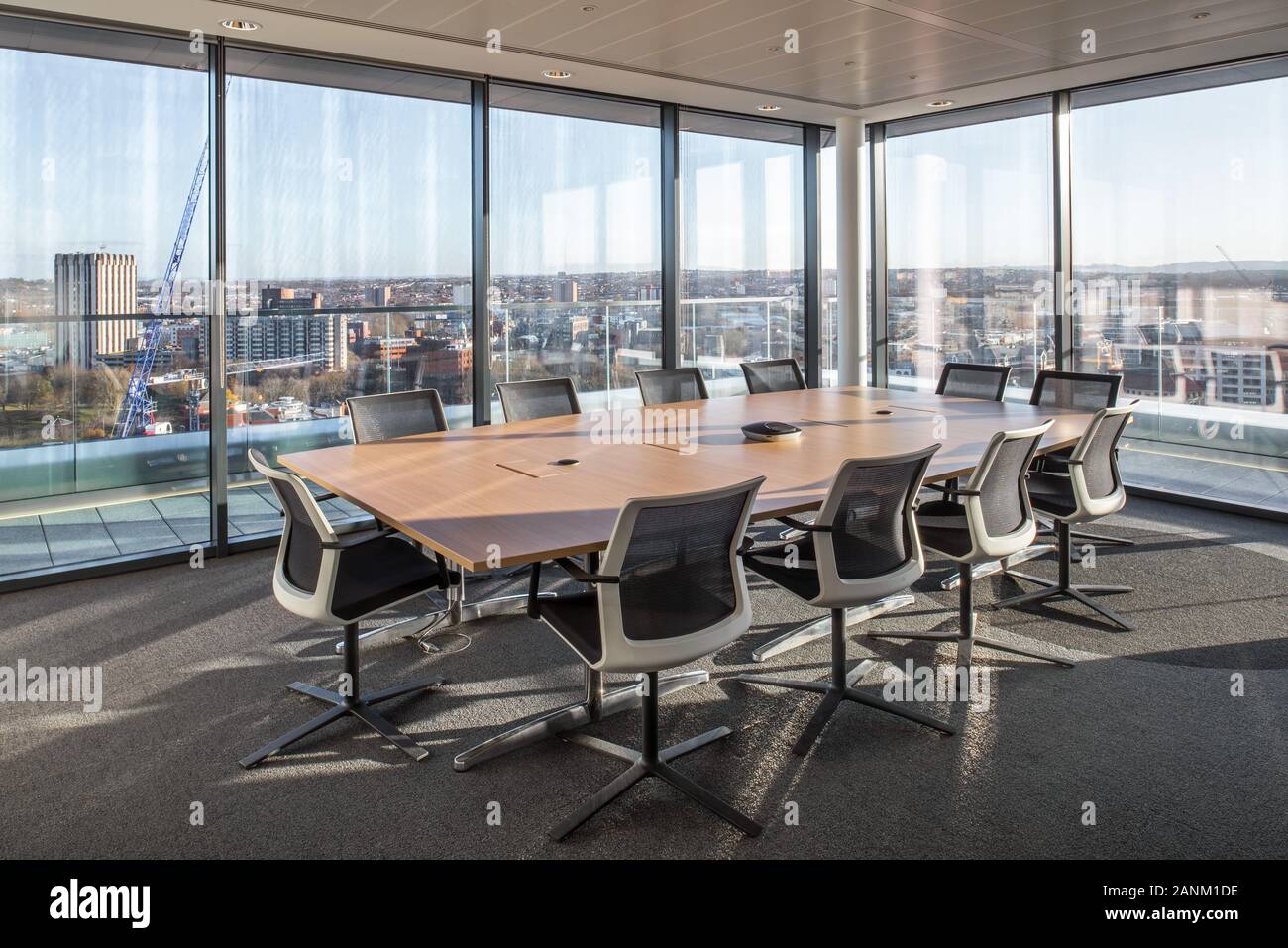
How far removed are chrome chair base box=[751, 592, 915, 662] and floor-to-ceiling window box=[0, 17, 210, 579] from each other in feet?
11.9

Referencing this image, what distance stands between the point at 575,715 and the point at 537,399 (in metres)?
2.62

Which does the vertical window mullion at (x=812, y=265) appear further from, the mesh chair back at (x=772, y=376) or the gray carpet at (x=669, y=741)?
the gray carpet at (x=669, y=741)

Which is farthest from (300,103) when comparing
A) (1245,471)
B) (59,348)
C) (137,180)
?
(1245,471)

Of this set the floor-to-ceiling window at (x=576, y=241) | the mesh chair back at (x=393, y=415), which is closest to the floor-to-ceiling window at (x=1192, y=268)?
the floor-to-ceiling window at (x=576, y=241)

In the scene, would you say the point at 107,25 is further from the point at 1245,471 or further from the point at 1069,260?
the point at 1245,471

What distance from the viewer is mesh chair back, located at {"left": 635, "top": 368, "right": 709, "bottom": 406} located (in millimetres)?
→ 6426

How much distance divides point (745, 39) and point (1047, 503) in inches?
124

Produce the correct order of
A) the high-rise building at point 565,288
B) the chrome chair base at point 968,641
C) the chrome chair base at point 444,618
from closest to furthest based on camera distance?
the chrome chair base at point 968,641
the chrome chair base at point 444,618
the high-rise building at point 565,288

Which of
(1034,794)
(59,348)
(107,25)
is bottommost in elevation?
(1034,794)

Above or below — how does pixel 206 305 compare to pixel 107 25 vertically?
Result: below

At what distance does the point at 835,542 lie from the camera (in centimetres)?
346

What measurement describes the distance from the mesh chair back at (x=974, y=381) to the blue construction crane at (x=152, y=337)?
4.83m

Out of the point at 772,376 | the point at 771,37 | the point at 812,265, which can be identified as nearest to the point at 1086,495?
the point at 772,376

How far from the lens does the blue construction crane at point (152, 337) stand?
583 cm
